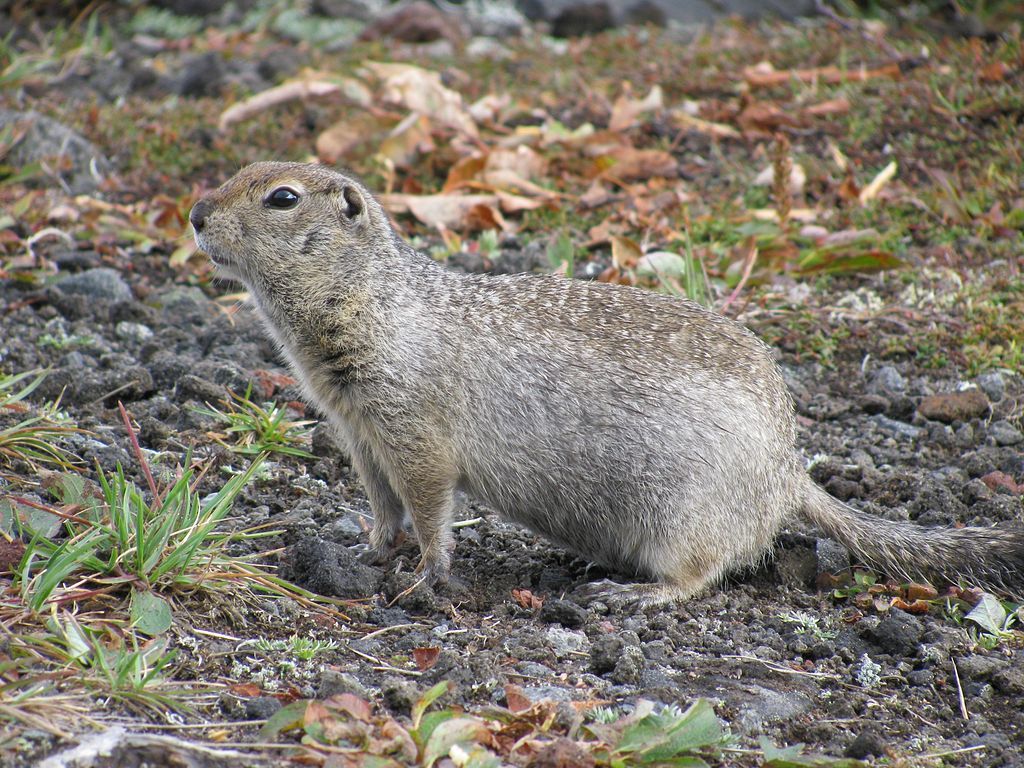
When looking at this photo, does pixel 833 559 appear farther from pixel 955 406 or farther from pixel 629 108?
pixel 629 108

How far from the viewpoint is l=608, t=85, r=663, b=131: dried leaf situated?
353 inches

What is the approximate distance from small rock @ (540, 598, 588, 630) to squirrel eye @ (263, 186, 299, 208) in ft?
6.59

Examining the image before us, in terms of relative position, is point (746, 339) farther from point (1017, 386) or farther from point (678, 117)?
point (678, 117)

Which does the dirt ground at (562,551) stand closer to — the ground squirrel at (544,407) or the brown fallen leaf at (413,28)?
the ground squirrel at (544,407)

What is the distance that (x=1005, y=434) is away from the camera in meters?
5.75

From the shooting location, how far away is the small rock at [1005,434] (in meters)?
5.73

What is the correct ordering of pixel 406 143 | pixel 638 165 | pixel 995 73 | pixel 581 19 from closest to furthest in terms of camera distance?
pixel 638 165 < pixel 406 143 < pixel 995 73 < pixel 581 19

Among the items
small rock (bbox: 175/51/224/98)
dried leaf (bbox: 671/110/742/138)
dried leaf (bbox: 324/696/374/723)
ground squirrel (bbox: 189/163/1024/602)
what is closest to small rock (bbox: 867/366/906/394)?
ground squirrel (bbox: 189/163/1024/602)

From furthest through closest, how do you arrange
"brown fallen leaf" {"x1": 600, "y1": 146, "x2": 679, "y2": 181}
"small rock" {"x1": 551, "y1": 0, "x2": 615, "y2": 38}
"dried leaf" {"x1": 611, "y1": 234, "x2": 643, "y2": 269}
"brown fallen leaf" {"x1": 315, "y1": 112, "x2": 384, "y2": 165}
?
"small rock" {"x1": 551, "y1": 0, "x2": 615, "y2": 38} < "brown fallen leaf" {"x1": 315, "y1": 112, "x2": 384, "y2": 165} < "brown fallen leaf" {"x1": 600, "y1": 146, "x2": 679, "y2": 181} < "dried leaf" {"x1": 611, "y1": 234, "x2": 643, "y2": 269}

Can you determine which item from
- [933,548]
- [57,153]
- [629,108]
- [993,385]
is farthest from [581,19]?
[933,548]

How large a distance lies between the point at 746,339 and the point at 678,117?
458 centimetres

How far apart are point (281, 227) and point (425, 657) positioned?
2011 millimetres

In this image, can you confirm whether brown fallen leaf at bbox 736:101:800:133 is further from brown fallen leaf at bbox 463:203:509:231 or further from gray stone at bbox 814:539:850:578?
gray stone at bbox 814:539:850:578

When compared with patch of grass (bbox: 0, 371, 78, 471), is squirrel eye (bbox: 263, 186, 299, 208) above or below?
above
